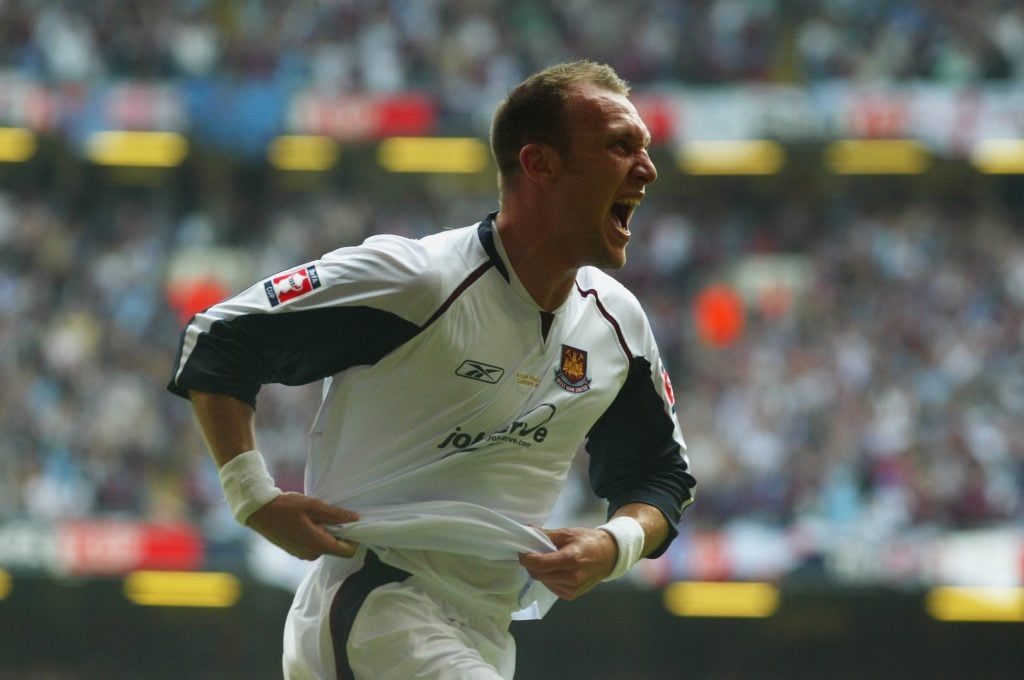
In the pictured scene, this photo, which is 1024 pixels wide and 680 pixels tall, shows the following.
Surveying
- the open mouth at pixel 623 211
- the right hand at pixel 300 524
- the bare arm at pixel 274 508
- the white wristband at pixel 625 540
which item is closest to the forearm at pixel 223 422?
the bare arm at pixel 274 508

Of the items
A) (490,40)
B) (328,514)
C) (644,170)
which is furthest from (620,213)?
(490,40)

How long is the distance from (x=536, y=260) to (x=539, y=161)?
212mm

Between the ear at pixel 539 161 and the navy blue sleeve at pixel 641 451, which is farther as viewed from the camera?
the navy blue sleeve at pixel 641 451

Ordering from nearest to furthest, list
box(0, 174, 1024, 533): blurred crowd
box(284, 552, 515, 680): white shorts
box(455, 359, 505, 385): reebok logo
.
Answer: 1. box(284, 552, 515, 680): white shorts
2. box(455, 359, 505, 385): reebok logo
3. box(0, 174, 1024, 533): blurred crowd

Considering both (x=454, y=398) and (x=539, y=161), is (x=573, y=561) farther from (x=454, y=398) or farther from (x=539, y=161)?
(x=539, y=161)

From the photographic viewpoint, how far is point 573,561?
8.48ft

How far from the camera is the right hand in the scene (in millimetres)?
2572

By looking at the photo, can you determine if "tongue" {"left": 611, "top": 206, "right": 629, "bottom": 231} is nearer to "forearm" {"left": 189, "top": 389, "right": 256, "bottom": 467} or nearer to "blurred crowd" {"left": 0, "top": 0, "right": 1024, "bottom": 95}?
"forearm" {"left": 189, "top": 389, "right": 256, "bottom": 467}

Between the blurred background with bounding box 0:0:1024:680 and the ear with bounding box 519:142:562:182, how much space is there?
9961 millimetres

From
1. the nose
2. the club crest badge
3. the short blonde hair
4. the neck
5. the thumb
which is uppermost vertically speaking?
the short blonde hair

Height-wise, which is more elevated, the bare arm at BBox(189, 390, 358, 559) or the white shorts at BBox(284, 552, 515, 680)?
the bare arm at BBox(189, 390, 358, 559)

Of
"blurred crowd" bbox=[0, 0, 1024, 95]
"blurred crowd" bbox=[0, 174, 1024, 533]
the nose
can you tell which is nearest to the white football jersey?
the nose

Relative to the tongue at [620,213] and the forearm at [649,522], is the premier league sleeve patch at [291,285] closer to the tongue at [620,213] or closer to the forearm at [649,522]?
the tongue at [620,213]

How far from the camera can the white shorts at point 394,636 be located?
254 centimetres
